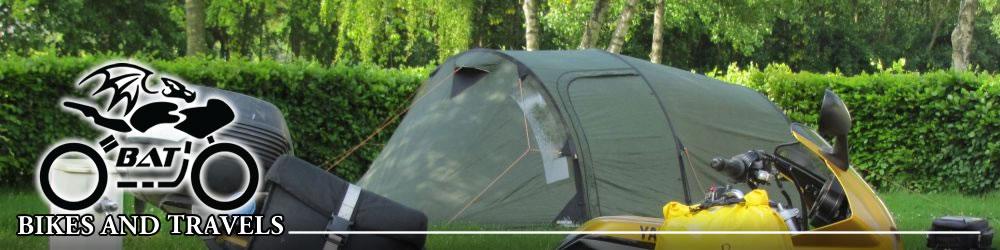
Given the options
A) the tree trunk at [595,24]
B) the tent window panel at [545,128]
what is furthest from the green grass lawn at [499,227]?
the tree trunk at [595,24]

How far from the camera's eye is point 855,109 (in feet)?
42.0

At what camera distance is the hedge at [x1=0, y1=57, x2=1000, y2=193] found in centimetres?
1163

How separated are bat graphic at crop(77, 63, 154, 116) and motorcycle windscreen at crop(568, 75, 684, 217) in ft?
13.6

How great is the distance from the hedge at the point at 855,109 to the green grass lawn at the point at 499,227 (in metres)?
0.40

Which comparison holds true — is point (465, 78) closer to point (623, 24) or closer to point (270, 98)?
point (270, 98)

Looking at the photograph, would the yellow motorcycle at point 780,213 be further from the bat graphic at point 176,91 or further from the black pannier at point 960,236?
the bat graphic at point 176,91

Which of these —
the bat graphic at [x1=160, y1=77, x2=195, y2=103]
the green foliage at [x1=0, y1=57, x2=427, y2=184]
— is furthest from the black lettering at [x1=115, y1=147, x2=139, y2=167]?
the green foliage at [x1=0, y1=57, x2=427, y2=184]

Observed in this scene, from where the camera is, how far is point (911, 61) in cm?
4019

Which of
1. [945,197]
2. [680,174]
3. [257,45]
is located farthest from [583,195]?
[257,45]

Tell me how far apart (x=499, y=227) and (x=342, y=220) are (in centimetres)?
426

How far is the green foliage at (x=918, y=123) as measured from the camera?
11945 mm

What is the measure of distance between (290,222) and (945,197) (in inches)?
354

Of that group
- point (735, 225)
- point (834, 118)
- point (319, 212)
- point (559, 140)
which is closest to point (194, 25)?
point (559, 140)

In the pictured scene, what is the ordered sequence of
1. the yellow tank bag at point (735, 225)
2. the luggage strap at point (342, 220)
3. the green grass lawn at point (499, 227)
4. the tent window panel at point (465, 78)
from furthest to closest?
1. the tent window panel at point (465, 78)
2. the green grass lawn at point (499, 227)
3. the luggage strap at point (342, 220)
4. the yellow tank bag at point (735, 225)
